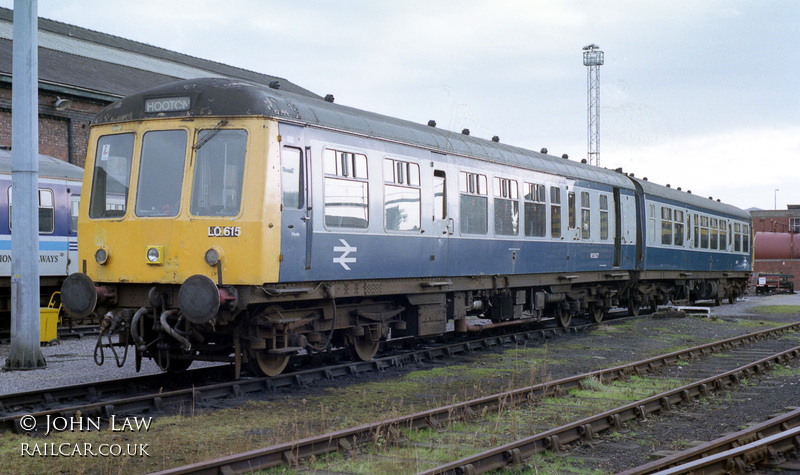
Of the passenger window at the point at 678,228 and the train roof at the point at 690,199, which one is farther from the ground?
the train roof at the point at 690,199

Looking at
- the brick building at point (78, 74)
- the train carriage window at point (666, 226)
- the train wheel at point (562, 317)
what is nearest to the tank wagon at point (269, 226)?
the train wheel at point (562, 317)

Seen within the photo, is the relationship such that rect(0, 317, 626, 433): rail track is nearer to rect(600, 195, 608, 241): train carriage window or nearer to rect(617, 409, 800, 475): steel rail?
rect(617, 409, 800, 475): steel rail

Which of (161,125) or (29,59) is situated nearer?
(161,125)

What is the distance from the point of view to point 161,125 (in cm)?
957

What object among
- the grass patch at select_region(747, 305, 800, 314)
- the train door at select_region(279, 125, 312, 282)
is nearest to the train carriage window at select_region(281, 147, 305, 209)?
the train door at select_region(279, 125, 312, 282)

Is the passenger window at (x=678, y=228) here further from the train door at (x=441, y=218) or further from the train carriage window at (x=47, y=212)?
the train carriage window at (x=47, y=212)

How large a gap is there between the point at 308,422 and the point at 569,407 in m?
2.88

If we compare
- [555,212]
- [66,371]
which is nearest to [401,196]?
[66,371]

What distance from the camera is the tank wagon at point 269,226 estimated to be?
9.12 metres

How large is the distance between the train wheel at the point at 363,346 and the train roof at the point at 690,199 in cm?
1178

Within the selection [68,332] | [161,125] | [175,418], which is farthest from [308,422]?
[68,332]

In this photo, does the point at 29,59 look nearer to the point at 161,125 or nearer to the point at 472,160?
the point at 161,125

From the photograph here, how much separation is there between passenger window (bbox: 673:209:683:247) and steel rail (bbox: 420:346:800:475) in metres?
12.9

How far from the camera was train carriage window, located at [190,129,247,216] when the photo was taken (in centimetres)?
917
